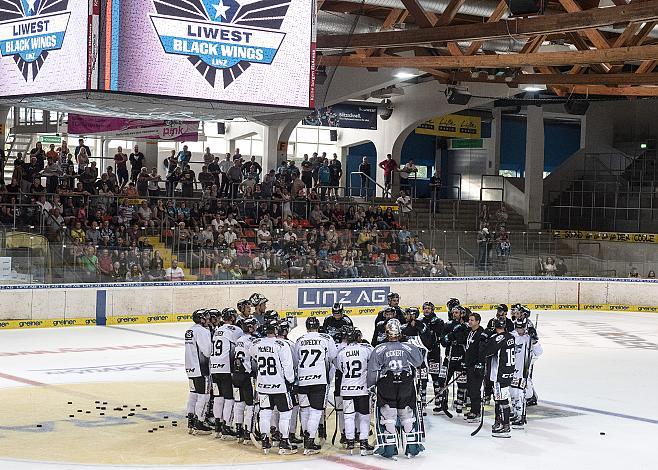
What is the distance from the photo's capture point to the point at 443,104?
3441 cm

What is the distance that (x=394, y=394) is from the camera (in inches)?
Result: 406

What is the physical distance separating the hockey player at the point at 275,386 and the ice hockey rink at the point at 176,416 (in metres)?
0.22

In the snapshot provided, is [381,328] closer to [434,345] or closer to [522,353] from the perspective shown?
[434,345]

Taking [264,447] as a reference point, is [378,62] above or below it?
above

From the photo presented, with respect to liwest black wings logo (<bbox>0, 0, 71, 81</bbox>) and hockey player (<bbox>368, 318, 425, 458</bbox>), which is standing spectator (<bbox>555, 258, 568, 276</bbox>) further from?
liwest black wings logo (<bbox>0, 0, 71, 81</bbox>)

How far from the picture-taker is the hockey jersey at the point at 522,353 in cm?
1163

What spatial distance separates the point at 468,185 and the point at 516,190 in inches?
195

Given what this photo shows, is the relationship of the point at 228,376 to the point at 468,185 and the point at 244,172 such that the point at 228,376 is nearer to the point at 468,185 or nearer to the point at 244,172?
the point at 244,172

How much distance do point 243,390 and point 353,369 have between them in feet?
3.96

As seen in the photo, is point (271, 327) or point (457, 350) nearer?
point (271, 327)

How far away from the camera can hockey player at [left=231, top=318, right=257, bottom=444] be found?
35.1 ft

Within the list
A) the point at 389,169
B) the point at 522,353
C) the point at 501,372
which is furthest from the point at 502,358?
the point at 389,169

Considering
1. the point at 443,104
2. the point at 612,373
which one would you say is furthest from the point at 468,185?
the point at 612,373

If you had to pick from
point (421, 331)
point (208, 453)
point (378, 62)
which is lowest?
point (208, 453)
